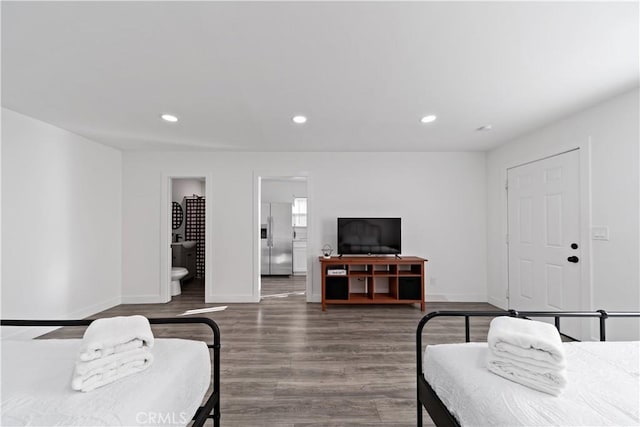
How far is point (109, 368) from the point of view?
1.07 metres

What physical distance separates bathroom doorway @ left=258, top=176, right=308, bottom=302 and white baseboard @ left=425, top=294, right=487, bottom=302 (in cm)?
239

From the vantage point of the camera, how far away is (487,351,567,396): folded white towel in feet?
3.27

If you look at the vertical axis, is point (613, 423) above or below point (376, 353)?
above

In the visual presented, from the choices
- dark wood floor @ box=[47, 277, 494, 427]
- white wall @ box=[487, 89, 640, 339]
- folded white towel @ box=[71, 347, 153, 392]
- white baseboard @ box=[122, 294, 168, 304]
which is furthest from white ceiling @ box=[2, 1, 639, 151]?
white baseboard @ box=[122, 294, 168, 304]

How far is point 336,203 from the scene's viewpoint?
4.50 meters

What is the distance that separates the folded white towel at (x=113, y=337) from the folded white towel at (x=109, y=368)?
21mm

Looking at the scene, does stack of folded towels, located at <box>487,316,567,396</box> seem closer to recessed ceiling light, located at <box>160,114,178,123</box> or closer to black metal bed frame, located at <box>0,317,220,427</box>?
black metal bed frame, located at <box>0,317,220,427</box>

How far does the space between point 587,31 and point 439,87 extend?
90 cm

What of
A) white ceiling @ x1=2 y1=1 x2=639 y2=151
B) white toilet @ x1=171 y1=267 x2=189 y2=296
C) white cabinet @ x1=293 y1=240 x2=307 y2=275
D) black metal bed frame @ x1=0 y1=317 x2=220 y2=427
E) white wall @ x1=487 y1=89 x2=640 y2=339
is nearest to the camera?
black metal bed frame @ x1=0 y1=317 x2=220 y2=427

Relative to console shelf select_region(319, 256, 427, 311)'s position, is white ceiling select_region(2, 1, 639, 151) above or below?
above

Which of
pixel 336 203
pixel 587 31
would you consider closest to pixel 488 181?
pixel 336 203

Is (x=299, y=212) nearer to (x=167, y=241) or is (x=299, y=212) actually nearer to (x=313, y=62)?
(x=167, y=241)

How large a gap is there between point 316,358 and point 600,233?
2.89 meters

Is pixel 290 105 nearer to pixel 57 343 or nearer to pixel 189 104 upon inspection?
pixel 189 104
